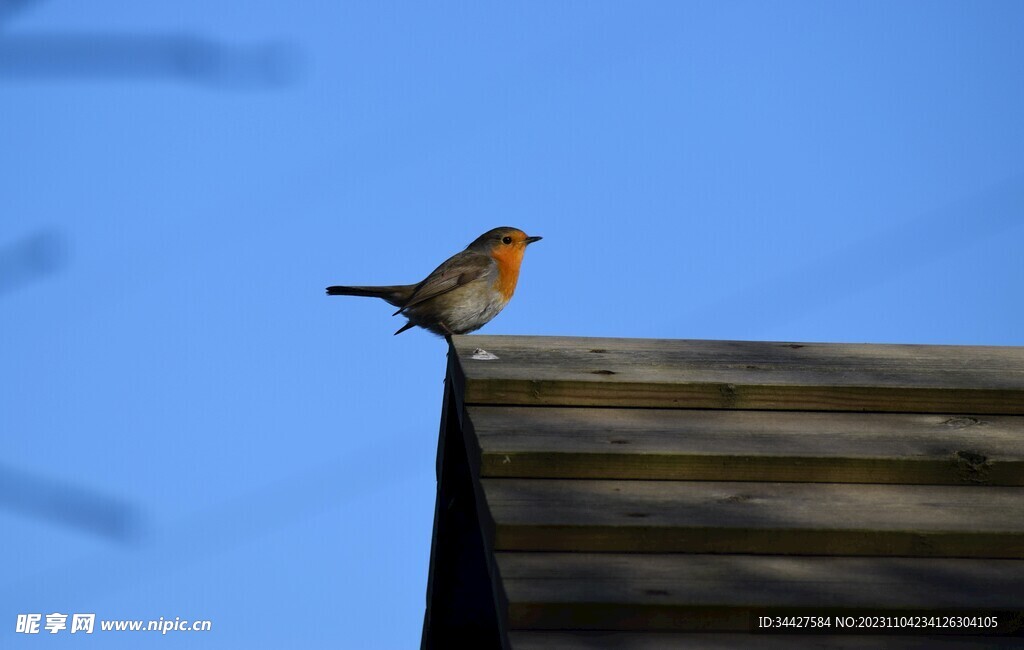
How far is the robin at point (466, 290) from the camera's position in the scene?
7238mm

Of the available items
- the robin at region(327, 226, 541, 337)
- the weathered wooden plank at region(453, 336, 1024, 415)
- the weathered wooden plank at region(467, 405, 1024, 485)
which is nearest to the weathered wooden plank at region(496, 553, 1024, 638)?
the weathered wooden plank at region(467, 405, 1024, 485)

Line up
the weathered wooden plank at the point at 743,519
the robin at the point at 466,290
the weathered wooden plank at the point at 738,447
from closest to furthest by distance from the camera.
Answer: the weathered wooden plank at the point at 743,519
the weathered wooden plank at the point at 738,447
the robin at the point at 466,290

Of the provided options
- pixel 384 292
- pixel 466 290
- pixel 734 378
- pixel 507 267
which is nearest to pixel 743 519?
pixel 734 378

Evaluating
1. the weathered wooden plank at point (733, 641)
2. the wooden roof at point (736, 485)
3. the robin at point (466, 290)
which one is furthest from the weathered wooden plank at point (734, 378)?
the robin at point (466, 290)

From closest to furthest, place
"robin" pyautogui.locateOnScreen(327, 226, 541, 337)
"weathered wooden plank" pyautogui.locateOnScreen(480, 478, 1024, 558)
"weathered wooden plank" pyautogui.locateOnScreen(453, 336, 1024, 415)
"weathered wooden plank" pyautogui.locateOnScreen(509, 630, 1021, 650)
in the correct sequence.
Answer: "weathered wooden plank" pyautogui.locateOnScreen(509, 630, 1021, 650) → "weathered wooden plank" pyautogui.locateOnScreen(480, 478, 1024, 558) → "weathered wooden plank" pyautogui.locateOnScreen(453, 336, 1024, 415) → "robin" pyautogui.locateOnScreen(327, 226, 541, 337)

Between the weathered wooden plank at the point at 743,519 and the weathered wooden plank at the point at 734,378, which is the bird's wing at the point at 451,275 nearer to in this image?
the weathered wooden plank at the point at 734,378

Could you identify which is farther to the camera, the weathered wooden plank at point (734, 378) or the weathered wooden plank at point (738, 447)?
the weathered wooden plank at point (734, 378)

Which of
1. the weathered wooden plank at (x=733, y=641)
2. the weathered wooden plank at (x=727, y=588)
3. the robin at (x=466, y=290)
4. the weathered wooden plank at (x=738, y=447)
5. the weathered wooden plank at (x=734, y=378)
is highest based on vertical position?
the robin at (x=466, y=290)

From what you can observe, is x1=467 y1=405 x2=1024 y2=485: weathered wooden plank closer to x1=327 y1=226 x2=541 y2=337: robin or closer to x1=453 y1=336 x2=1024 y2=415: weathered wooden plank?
x1=453 y1=336 x2=1024 y2=415: weathered wooden plank

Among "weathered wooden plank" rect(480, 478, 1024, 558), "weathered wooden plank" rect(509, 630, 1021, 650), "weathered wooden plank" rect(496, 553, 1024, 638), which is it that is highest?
"weathered wooden plank" rect(480, 478, 1024, 558)

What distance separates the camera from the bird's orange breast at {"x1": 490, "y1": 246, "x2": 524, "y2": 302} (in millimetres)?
7512

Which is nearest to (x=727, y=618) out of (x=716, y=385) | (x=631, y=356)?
(x=716, y=385)

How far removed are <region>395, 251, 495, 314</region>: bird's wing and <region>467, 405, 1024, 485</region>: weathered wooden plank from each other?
14.0ft

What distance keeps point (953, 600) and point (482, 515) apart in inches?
36.3
